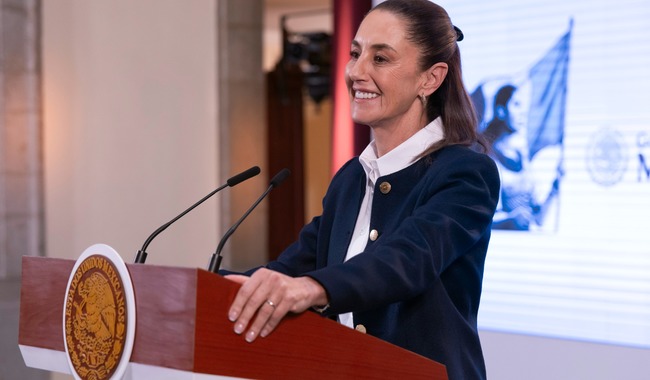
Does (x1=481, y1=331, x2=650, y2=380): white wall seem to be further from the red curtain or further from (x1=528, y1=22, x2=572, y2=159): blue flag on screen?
the red curtain

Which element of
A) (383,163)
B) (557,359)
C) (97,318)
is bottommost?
(557,359)

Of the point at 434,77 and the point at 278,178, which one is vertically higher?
the point at 434,77

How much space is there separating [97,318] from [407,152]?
2.56 feet

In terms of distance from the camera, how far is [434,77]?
2.02 metres

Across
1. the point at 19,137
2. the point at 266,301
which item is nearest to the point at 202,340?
the point at 266,301

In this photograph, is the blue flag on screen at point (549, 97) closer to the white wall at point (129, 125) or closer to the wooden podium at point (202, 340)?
the white wall at point (129, 125)

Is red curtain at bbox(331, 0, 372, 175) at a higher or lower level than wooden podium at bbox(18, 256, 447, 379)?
higher

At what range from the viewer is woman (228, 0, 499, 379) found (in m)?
1.54

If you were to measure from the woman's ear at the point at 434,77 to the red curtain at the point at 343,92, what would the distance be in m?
2.96

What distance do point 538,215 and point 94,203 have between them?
8.37 feet

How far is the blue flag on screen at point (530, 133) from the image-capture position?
3764 mm

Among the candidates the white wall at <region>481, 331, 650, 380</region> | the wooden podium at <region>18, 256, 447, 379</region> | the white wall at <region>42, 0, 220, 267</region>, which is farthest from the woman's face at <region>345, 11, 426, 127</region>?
the white wall at <region>42, 0, 220, 267</region>

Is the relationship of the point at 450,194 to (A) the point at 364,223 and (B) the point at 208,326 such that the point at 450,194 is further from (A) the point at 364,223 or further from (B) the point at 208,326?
(B) the point at 208,326

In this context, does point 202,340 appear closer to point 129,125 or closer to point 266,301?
point 266,301
